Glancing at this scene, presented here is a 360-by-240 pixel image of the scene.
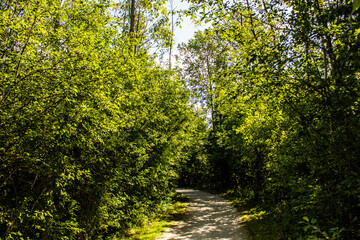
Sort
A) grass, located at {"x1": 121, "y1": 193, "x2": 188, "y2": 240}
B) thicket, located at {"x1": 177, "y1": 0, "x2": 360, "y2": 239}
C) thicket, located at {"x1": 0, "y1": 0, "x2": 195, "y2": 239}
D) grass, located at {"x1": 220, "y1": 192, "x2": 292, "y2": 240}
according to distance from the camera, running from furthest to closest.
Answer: grass, located at {"x1": 121, "y1": 193, "x2": 188, "y2": 240} < grass, located at {"x1": 220, "y1": 192, "x2": 292, "y2": 240} < thicket, located at {"x1": 0, "y1": 0, "x2": 195, "y2": 239} < thicket, located at {"x1": 177, "y1": 0, "x2": 360, "y2": 239}

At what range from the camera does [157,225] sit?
951cm

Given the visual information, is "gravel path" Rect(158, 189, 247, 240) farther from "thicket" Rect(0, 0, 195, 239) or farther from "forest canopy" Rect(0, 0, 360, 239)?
"thicket" Rect(0, 0, 195, 239)

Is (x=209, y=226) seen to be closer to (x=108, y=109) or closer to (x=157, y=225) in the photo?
(x=157, y=225)

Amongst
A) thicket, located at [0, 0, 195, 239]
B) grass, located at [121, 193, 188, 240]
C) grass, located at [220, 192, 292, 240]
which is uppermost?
thicket, located at [0, 0, 195, 239]

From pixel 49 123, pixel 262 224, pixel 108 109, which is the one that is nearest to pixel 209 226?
pixel 262 224

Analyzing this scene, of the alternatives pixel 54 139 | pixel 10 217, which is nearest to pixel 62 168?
pixel 54 139

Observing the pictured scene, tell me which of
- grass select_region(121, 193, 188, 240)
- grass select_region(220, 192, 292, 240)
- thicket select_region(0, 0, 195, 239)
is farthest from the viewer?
grass select_region(121, 193, 188, 240)

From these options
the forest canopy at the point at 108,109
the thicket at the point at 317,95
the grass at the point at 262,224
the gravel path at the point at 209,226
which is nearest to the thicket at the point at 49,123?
the forest canopy at the point at 108,109

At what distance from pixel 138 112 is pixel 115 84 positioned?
223 cm

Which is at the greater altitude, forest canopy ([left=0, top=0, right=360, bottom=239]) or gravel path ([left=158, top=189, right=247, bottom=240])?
forest canopy ([left=0, top=0, right=360, bottom=239])

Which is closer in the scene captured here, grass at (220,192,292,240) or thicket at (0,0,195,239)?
thicket at (0,0,195,239)

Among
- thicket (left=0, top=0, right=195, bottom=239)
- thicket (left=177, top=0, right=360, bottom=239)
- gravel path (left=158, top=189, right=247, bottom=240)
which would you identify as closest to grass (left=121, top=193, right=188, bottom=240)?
gravel path (left=158, top=189, right=247, bottom=240)

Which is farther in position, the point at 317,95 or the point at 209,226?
the point at 209,226

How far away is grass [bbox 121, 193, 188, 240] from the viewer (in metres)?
7.98
